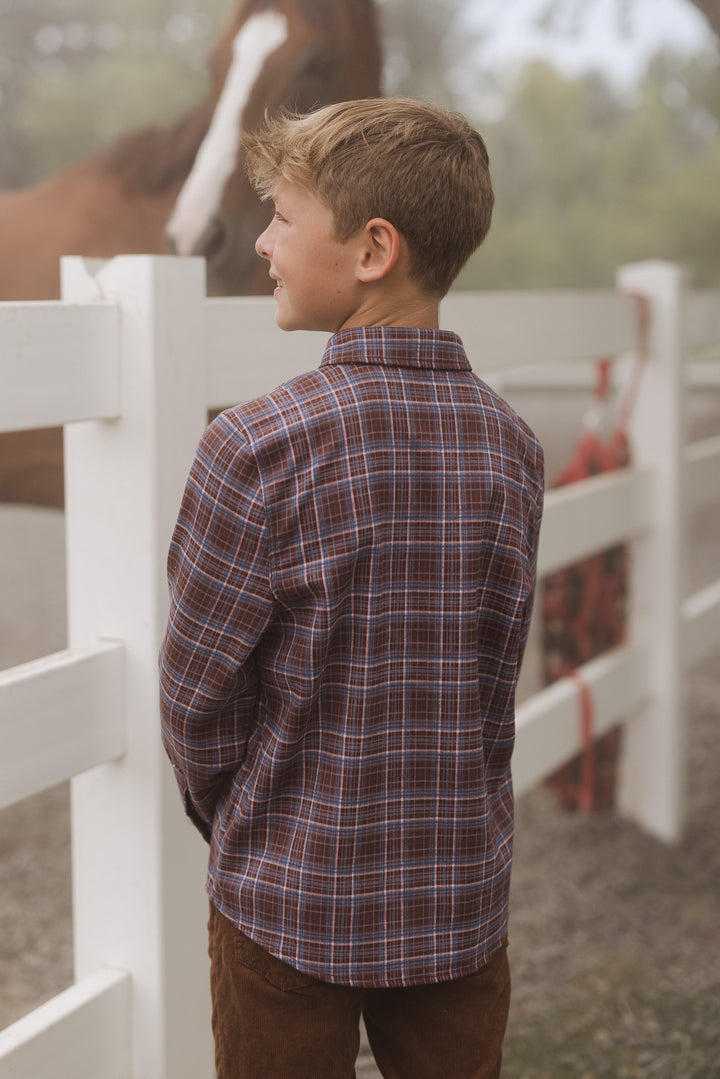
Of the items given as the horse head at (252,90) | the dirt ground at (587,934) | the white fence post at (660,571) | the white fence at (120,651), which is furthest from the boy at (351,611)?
the white fence post at (660,571)

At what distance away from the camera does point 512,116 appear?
267 inches

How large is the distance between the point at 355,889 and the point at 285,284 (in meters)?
0.37

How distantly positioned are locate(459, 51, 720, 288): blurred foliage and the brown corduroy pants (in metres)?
6.05

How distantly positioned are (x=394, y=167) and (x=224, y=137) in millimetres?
1436

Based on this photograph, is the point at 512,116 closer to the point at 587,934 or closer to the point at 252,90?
the point at 252,90

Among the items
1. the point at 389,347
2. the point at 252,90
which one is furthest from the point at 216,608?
the point at 252,90

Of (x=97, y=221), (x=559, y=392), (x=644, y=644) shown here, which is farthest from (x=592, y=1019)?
(x=559, y=392)

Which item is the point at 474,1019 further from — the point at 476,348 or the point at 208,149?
the point at 208,149

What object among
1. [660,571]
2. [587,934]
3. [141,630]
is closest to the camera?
[141,630]

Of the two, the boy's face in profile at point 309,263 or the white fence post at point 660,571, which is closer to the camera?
the boy's face in profile at point 309,263

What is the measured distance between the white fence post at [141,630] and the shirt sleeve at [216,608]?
0.92 ft

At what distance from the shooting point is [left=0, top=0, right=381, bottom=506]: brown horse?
2.08 metres

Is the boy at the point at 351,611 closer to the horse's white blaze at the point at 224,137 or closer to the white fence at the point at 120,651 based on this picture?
the white fence at the point at 120,651

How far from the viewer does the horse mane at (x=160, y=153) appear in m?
2.12
